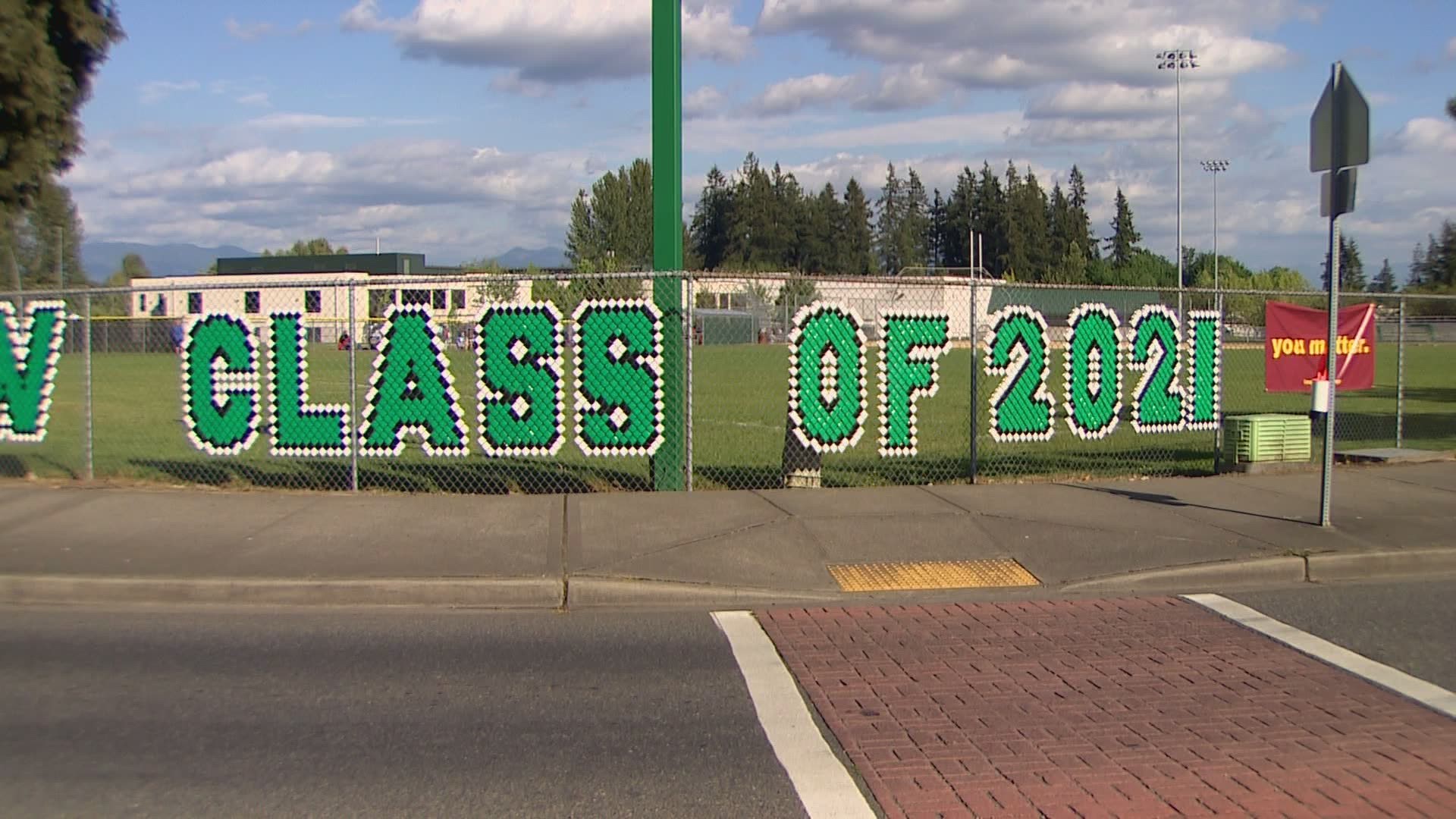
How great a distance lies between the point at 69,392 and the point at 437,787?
25869 mm

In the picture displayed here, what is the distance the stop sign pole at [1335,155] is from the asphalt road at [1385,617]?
4.31 feet

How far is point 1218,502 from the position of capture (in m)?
10.6

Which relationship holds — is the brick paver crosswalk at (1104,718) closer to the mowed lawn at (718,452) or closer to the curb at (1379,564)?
the curb at (1379,564)

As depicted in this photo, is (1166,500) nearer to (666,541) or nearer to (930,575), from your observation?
(930,575)

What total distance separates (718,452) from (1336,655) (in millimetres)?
9274

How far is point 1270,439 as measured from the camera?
12398 mm

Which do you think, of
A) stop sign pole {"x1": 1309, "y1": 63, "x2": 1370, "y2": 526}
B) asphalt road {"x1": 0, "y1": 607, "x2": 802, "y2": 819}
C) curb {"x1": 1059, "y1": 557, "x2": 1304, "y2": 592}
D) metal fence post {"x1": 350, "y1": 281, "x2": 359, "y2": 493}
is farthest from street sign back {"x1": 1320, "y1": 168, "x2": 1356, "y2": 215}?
metal fence post {"x1": 350, "y1": 281, "x2": 359, "y2": 493}

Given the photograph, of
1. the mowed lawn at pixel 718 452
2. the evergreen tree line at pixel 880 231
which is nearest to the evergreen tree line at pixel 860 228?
the evergreen tree line at pixel 880 231

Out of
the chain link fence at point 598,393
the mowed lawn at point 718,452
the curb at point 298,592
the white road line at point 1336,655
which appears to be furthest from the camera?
the mowed lawn at point 718,452

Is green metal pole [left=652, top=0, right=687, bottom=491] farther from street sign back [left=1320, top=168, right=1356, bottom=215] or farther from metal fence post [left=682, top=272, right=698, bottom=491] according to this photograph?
street sign back [left=1320, top=168, right=1356, bottom=215]

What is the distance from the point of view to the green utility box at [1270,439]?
1236cm

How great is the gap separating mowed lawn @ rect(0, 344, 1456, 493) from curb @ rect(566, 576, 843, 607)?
11.5 ft

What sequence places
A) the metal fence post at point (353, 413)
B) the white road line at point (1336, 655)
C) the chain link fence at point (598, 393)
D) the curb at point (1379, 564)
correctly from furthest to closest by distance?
the chain link fence at point (598, 393), the metal fence post at point (353, 413), the curb at point (1379, 564), the white road line at point (1336, 655)

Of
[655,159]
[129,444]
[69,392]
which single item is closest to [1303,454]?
[655,159]
